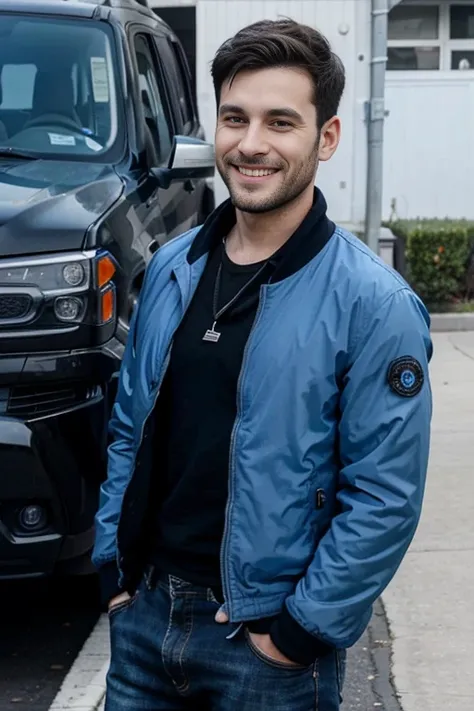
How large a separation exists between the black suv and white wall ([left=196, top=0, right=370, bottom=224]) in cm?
745

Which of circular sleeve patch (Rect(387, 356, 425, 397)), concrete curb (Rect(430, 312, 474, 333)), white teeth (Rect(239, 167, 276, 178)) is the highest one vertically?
white teeth (Rect(239, 167, 276, 178))

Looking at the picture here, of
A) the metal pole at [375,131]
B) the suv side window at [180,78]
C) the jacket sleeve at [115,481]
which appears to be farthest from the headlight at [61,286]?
the metal pole at [375,131]

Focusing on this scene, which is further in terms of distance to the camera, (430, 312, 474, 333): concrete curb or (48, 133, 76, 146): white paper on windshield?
(430, 312, 474, 333): concrete curb

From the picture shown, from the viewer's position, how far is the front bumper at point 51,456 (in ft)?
13.1

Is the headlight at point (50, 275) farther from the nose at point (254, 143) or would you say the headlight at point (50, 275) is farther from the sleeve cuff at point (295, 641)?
the sleeve cuff at point (295, 641)

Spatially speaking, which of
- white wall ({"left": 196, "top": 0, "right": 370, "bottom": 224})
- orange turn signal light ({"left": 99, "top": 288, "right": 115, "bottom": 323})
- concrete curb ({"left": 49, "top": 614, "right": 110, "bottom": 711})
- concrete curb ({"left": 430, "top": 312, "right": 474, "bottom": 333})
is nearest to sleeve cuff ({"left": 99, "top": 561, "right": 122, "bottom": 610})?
concrete curb ({"left": 49, "top": 614, "right": 110, "bottom": 711})

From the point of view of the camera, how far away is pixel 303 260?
244cm

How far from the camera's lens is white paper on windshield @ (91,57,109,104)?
217 inches

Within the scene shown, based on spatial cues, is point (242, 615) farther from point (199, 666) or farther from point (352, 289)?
Result: point (352, 289)

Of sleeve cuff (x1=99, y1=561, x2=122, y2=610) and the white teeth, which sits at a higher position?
the white teeth

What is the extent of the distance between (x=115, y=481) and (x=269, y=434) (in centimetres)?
47

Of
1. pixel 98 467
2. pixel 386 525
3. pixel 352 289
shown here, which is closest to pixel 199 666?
pixel 386 525

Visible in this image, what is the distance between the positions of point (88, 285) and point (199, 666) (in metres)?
1.98

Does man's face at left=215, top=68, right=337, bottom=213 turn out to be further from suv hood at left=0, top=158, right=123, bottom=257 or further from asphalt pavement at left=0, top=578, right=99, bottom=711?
asphalt pavement at left=0, top=578, right=99, bottom=711
